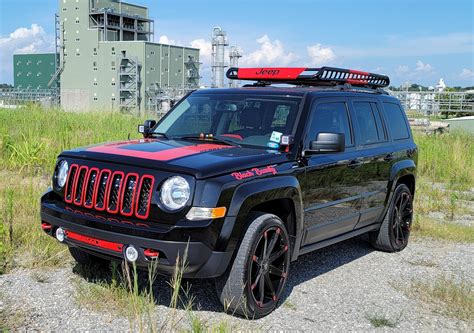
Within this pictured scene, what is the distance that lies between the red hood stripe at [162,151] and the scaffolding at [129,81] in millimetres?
52065

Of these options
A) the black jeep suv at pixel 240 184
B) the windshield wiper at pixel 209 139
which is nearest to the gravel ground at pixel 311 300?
the black jeep suv at pixel 240 184

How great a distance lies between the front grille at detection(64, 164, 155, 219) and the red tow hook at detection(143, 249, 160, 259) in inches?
9.7

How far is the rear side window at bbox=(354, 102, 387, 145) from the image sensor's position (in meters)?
5.95

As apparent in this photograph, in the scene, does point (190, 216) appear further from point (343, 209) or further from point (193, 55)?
point (193, 55)

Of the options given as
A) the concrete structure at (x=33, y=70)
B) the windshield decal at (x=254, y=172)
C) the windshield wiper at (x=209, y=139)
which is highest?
the concrete structure at (x=33, y=70)

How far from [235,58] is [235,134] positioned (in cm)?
5850

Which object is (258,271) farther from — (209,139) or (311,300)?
(209,139)

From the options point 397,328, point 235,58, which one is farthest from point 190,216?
point 235,58

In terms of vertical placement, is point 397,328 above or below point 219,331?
below

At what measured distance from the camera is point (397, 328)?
4.34m

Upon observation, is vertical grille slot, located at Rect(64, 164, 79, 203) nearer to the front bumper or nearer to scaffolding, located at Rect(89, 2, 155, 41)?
the front bumper

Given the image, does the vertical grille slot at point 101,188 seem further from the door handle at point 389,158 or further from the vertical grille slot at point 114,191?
the door handle at point 389,158

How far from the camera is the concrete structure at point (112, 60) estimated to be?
56.7 meters

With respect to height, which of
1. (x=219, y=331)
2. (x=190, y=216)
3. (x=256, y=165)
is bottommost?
(x=219, y=331)
